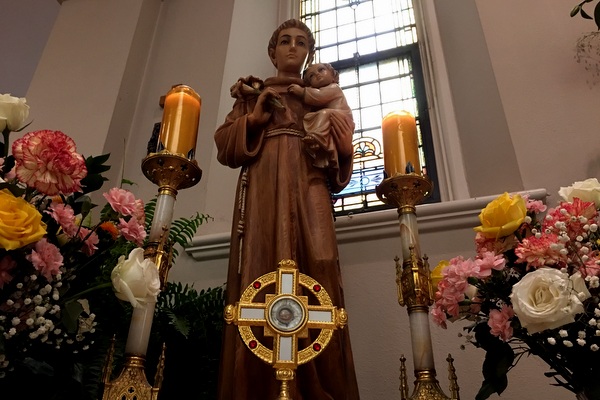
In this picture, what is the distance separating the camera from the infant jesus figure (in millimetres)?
1463

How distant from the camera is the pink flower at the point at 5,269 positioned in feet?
2.89

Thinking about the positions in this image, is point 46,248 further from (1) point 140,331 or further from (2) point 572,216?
(2) point 572,216

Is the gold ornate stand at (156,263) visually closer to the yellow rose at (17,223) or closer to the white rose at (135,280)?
the white rose at (135,280)

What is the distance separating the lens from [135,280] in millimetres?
964

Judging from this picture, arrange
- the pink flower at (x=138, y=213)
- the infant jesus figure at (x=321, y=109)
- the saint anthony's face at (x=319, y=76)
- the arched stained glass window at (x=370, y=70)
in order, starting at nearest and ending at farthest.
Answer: the pink flower at (x=138, y=213), the infant jesus figure at (x=321, y=109), the saint anthony's face at (x=319, y=76), the arched stained glass window at (x=370, y=70)

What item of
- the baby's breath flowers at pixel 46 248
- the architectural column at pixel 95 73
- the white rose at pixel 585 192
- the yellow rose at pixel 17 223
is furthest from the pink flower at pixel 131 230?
the architectural column at pixel 95 73

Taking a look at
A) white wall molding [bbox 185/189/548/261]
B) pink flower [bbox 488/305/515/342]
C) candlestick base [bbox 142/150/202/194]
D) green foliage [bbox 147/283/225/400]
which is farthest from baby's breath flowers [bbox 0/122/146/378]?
white wall molding [bbox 185/189/548/261]

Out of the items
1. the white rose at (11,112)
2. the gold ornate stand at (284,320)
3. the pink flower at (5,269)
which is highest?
the white rose at (11,112)

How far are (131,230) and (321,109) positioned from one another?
0.70m

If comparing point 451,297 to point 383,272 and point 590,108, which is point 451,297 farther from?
point 590,108

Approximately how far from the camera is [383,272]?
74.9 inches

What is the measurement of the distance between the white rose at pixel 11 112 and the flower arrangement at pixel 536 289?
88 centimetres

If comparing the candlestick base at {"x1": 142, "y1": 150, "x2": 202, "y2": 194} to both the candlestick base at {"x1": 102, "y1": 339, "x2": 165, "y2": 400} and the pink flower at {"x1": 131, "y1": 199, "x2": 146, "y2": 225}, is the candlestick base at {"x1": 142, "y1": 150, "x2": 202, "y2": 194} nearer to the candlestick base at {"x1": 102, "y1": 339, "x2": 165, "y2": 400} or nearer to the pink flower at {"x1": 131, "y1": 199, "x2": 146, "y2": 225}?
the pink flower at {"x1": 131, "y1": 199, "x2": 146, "y2": 225}

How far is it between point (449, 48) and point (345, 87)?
597 millimetres
